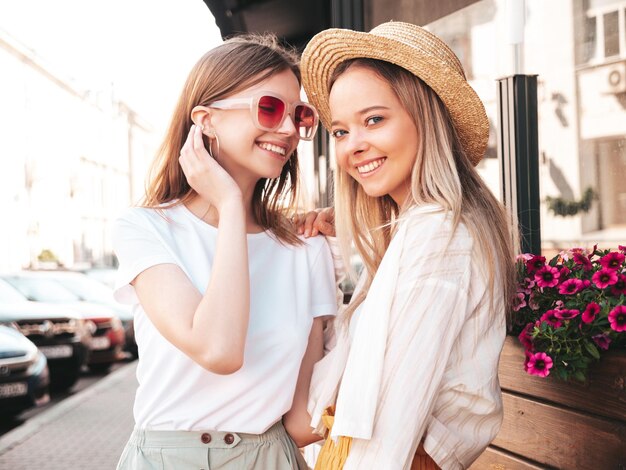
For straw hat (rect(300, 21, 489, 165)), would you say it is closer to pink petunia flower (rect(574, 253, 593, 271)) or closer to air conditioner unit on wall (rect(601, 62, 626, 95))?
pink petunia flower (rect(574, 253, 593, 271))

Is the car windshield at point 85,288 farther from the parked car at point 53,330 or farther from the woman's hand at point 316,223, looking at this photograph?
the woman's hand at point 316,223

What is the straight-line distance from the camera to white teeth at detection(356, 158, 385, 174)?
1.84 meters

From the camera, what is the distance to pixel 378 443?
4.88ft

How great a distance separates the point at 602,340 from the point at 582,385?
17 cm

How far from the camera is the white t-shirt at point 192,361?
5.80 feet

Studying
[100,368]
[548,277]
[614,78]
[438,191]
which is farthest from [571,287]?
[100,368]

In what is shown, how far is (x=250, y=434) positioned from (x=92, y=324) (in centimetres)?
1031

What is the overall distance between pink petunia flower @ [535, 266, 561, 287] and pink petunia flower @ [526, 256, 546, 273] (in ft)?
0.13

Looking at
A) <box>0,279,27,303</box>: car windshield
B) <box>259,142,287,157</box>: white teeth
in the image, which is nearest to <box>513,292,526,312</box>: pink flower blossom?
<box>259,142,287,157</box>: white teeth

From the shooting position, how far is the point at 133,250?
1747 millimetres

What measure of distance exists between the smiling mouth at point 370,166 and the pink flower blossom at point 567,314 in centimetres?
66

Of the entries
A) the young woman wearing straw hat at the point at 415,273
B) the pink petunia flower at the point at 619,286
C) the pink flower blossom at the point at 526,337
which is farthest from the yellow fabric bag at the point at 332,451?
the pink petunia flower at the point at 619,286

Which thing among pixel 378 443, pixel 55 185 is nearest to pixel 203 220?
pixel 378 443

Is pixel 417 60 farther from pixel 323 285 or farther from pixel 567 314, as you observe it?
pixel 567 314
